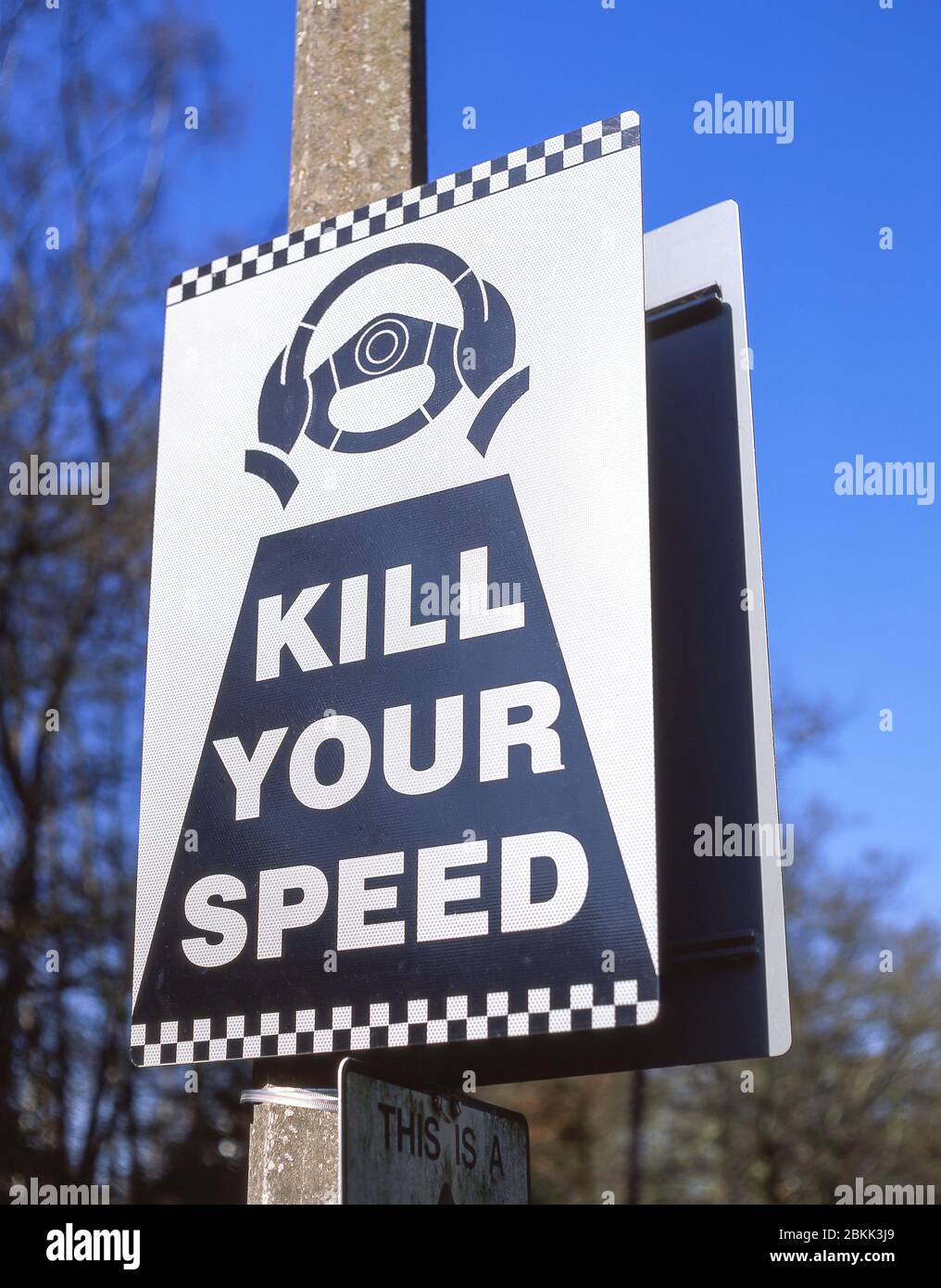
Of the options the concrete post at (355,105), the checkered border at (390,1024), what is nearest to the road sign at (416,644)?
the checkered border at (390,1024)

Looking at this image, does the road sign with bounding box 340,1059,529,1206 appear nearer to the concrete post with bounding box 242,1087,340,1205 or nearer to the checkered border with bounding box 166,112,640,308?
the concrete post with bounding box 242,1087,340,1205

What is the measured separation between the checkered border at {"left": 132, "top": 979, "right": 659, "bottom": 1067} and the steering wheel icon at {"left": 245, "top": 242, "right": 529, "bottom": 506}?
2.90ft

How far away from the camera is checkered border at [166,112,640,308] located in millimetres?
2334

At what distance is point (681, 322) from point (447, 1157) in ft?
4.94

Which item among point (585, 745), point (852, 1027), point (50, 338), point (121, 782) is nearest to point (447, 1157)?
point (585, 745)

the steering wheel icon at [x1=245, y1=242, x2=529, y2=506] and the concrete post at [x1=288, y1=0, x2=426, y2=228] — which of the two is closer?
the steering wheel icon at [x1=245, y1=242, x2=529, y2=506]

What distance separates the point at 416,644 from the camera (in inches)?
87.6

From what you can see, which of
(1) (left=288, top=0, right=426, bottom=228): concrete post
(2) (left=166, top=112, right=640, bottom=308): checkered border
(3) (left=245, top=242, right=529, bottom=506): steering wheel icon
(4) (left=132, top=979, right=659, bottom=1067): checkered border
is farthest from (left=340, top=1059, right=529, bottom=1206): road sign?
(1) (left=288, top=0, right=426, bottom=228): concrete post

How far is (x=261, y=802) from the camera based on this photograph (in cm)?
227

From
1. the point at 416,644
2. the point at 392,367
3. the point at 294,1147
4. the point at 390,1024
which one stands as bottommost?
the point at 294,1147

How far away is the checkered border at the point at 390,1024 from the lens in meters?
1.91

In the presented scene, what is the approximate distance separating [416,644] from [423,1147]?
77cm

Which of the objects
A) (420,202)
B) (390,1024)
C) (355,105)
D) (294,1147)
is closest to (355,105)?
(355,105)

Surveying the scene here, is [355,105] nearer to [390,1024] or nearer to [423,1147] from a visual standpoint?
[390,1024]
